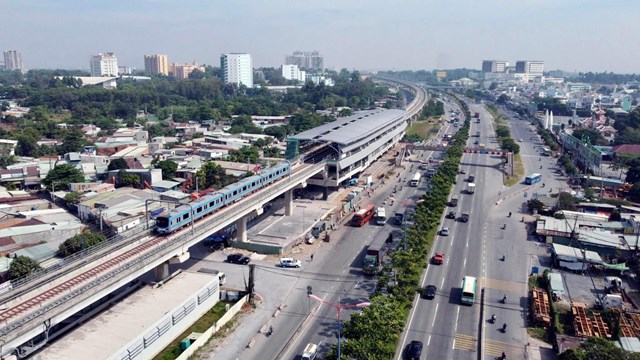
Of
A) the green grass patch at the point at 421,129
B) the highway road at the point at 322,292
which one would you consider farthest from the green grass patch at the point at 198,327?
the green grass patch at the point at 421,129

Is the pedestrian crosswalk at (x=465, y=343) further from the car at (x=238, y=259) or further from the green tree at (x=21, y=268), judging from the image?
the green tree at (x=21, y=268)

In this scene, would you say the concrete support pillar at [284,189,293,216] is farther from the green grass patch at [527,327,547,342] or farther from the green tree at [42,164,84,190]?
the green grass patch at [527,327,547,342]

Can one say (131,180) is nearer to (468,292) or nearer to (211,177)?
(211,177)

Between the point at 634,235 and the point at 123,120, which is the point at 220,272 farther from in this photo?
the point at 123,120

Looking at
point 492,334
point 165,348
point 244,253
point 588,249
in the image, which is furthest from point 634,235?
point 165,348

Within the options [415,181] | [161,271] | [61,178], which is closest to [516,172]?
[415,181]

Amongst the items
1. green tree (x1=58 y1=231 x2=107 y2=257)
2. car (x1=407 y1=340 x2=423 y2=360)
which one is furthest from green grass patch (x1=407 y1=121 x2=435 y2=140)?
car (x1=407 y1=340 x2=423 y2=360)
